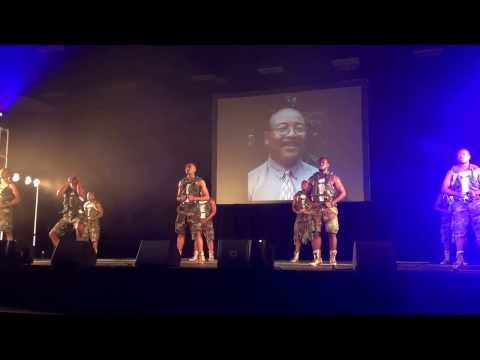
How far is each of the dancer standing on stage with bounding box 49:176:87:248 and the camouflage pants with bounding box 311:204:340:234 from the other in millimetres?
4528

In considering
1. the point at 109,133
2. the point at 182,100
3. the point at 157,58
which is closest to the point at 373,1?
the point at 157,58

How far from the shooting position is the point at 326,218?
711cm

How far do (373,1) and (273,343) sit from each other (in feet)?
9.39

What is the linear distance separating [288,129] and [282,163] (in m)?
0.69

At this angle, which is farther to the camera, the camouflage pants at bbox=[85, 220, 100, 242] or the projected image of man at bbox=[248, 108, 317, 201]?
the camouflage pants at bbox=[85, 220, 100, 242]

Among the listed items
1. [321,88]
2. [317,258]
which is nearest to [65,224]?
[317,258]

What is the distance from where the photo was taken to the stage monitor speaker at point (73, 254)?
4531mm

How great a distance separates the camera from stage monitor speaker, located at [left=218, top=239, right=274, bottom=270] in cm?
483

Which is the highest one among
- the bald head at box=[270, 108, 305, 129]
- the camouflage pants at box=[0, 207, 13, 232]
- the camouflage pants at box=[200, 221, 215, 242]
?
the bald head at box=[270, 108, 305, 129]

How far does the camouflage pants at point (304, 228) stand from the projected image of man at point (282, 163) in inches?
41.4

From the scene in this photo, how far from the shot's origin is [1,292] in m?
4.15

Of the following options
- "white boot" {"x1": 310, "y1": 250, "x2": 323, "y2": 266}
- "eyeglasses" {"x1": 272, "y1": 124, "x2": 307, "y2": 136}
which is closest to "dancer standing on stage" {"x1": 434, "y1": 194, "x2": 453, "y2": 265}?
"white boot" {"x1": 310, "y1": 250, "x2": 323, "y2": 266}

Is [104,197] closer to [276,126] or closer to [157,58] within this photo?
[157,58]

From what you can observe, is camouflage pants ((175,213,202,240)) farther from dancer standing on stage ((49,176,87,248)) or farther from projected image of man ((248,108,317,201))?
dancer standing on stage ((49,176,87,248))
